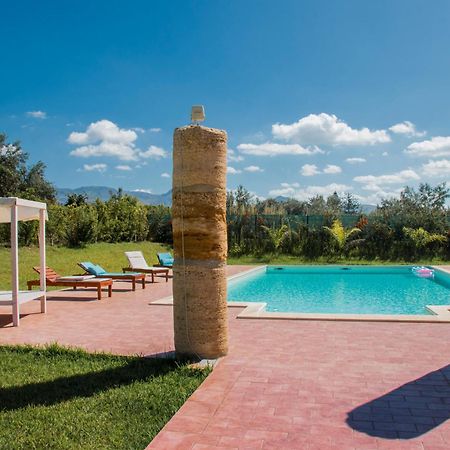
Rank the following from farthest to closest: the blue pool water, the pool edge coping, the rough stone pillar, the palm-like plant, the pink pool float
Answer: the palm-like plant, the pink pool float, the blue pool water, the pool edge coping, the rough stone pillar

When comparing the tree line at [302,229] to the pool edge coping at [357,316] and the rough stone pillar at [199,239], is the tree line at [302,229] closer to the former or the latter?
the pool edge coping at [357,316]

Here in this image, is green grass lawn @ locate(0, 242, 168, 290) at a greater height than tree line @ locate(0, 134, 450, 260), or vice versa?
tree line @ locate(0, 134, 450, 260)

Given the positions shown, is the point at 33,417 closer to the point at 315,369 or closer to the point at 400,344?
the point at 315,369

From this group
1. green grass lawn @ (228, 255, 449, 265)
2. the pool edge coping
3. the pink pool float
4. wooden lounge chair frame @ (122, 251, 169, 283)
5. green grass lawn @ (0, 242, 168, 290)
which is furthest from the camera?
green grass lawn @ (228, 255, 449, 265)

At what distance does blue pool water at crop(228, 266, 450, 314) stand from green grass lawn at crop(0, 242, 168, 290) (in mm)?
5653

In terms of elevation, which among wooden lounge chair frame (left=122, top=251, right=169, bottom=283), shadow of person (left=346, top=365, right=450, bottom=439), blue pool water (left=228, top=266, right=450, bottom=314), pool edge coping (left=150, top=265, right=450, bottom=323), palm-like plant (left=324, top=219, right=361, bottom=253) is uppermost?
palm-like plant (left=324, top=219, right=361, bottom=253)

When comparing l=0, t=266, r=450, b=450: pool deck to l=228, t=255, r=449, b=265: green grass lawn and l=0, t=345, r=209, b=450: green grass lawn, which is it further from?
l=228, t=255, r=449, b=265: green grass lawn

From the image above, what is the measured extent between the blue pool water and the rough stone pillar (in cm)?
535

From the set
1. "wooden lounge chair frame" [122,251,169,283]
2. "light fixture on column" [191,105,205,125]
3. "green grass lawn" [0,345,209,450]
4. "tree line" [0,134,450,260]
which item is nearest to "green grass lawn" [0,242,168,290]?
"tree line" [0,134,450,260]

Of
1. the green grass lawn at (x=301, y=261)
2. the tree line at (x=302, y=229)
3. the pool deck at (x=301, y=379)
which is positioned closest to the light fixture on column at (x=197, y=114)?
the pool deck at (x=301, y=379)

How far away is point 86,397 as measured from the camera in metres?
4.48

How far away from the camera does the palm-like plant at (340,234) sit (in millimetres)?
22328

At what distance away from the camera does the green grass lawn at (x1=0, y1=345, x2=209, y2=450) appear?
3.65 m

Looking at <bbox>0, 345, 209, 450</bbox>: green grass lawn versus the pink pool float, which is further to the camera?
the pink pool float
